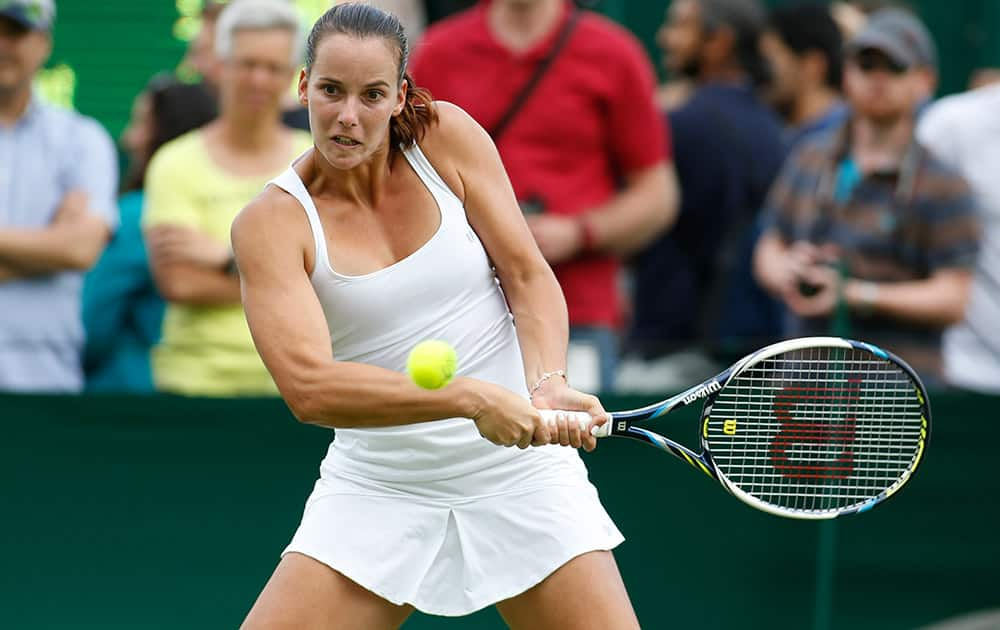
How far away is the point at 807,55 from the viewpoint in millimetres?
6902

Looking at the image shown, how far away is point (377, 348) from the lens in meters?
3.67

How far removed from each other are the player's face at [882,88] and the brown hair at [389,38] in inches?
90.9

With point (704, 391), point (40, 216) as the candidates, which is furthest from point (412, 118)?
point (40, 216)

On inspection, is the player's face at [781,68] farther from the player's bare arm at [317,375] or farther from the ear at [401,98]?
the player's bare arm at [317,375]

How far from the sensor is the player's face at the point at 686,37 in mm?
6594

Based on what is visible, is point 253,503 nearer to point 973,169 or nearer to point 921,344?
point 921,344

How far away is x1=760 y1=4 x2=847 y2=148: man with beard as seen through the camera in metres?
6.85

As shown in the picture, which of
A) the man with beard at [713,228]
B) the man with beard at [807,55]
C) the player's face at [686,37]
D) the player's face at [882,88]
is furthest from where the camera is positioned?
the man with beard at [807,55]

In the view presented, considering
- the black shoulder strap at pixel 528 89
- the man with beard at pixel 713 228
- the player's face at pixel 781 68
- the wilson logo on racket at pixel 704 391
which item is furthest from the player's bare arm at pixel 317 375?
the player's face at pixel 781 68

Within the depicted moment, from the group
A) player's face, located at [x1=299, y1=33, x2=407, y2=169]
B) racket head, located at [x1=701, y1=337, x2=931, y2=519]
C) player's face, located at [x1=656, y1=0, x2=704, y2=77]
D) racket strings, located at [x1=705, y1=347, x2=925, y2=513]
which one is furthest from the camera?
player's face, located at [x1=656, y1=0, x2=704, y2=77]

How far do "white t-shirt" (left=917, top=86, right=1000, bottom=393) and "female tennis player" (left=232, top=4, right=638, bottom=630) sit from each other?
2.18m

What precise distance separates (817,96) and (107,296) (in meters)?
2.98

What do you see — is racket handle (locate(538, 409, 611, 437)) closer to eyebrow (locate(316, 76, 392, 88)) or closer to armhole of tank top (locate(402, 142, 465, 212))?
armhole of tank top (locate(402, 142, 465, 212))

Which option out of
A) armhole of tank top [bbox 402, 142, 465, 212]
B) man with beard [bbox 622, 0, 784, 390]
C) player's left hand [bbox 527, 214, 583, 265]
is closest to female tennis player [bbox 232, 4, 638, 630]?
armhole of tank top [bbox 402, 142, 465, 212]
